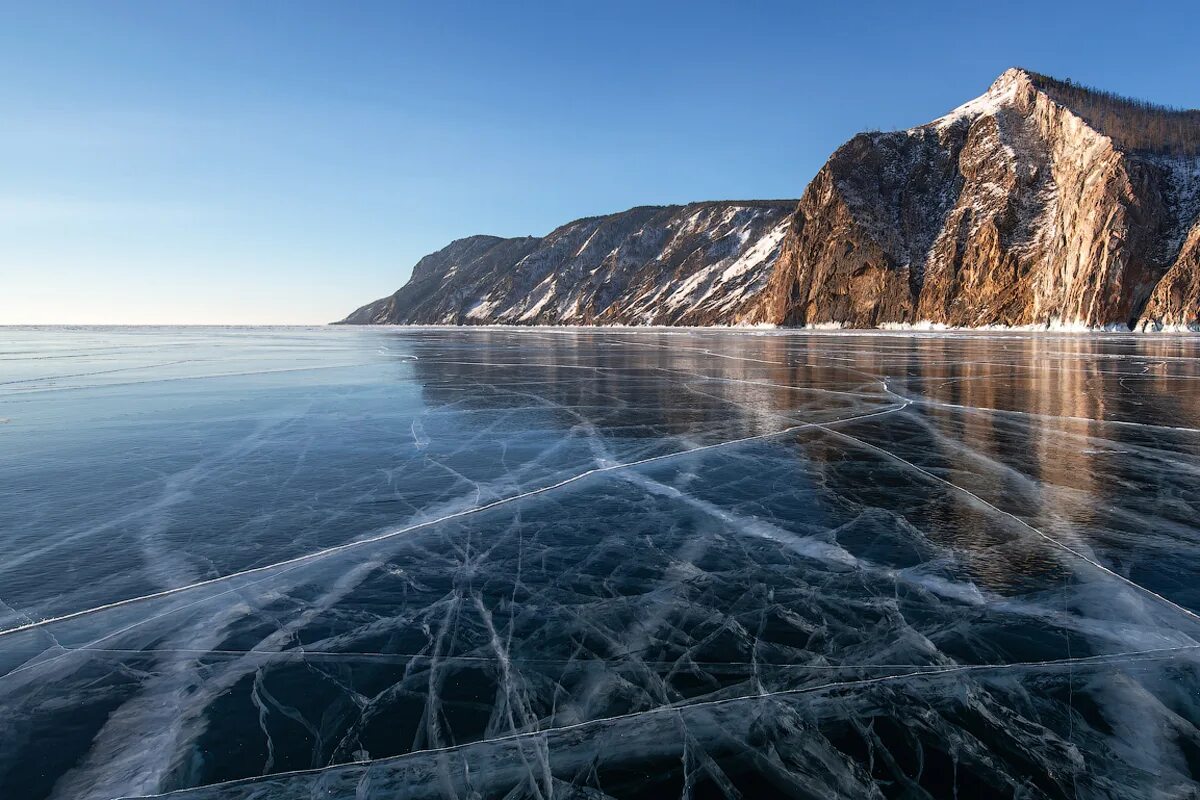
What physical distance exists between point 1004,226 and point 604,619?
79183mm

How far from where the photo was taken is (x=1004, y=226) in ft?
220

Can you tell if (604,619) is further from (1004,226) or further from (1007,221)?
(1007,221)

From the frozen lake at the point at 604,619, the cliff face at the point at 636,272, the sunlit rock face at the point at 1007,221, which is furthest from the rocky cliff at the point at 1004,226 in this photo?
the frozen lake at the point at 604,619

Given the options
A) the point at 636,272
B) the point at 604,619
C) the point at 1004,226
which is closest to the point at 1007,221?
the point at 1004,226

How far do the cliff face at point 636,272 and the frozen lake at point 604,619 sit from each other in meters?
96.2

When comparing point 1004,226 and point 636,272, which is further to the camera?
point 636,272

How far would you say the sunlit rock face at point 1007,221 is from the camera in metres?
55.4

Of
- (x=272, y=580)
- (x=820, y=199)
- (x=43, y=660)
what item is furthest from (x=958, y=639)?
(x=820, y=199)

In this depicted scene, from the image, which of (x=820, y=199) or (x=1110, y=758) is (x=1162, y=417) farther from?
(x=820, y=199)

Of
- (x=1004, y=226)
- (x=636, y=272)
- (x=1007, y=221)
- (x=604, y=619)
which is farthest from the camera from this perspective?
(x=636, y=272)

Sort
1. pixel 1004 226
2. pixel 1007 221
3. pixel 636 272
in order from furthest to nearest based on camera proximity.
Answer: pixel 636 272
pixel 1007 221
pixel 1004 226

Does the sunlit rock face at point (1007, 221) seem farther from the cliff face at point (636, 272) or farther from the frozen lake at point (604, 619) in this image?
the frozen lake at point (604, 619)

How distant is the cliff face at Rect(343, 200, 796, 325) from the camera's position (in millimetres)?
115562

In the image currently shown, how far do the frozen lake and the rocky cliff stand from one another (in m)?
62.0
